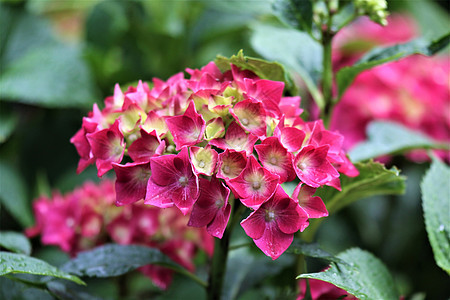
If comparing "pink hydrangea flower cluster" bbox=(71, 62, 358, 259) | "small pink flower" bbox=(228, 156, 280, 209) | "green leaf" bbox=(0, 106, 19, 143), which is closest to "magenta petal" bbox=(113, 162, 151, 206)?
"pink hydrangea flower cluster" bbox=(71, 62, 358, 259)

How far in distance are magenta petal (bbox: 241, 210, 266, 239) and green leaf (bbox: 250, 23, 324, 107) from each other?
332 millimetres

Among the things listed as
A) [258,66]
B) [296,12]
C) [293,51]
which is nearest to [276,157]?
[258,66]

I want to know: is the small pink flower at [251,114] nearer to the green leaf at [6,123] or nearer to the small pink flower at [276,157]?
the small pink flower at [276,157]

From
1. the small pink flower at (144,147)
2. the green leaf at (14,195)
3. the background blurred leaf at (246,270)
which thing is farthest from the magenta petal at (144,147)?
the green leaf at (14,195)

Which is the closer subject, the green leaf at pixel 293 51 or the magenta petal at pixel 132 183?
the magenta petal at pixel 132 183

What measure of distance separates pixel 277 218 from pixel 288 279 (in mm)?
370

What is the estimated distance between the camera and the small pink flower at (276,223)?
0.51 meters

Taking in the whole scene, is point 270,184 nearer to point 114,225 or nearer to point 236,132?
point 236,132

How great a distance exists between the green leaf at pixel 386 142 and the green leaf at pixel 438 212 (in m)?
0.12

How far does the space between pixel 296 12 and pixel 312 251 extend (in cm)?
33

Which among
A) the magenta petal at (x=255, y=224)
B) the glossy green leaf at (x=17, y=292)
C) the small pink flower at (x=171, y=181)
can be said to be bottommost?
the glossy green leaf at (x=17, y=292)

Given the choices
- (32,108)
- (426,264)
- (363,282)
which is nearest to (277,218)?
(363,282)

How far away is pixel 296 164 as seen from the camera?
1.77 ft

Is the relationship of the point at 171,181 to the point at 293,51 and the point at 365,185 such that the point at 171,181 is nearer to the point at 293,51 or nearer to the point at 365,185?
the point at 365,185
